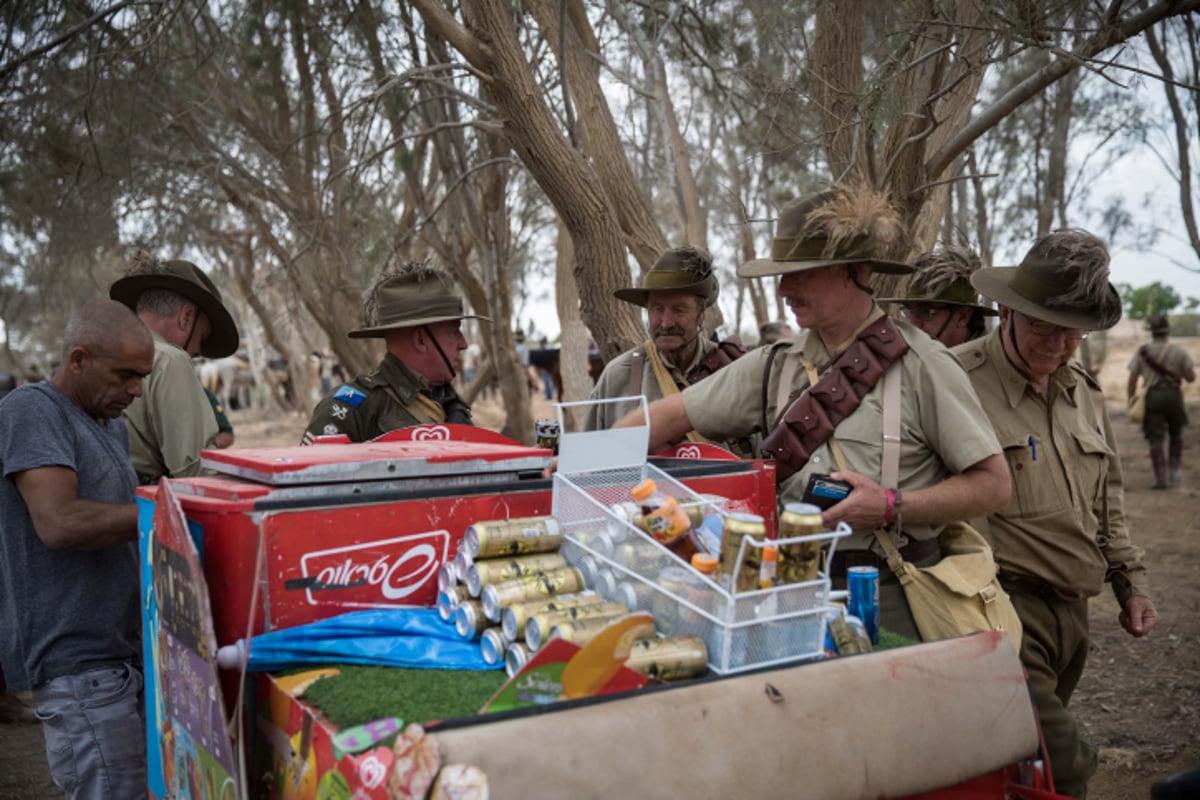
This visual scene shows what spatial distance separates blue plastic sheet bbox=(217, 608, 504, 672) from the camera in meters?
2.12

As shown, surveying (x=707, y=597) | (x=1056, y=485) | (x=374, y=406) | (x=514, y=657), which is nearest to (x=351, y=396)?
(x=374, y=406)

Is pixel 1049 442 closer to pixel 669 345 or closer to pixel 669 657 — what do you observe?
pixel 669 345

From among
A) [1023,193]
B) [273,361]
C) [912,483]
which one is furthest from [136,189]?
[273,361]

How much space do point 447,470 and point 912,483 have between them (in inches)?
55.5

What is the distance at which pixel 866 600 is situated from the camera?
2.38 metres

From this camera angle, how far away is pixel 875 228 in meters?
2.99

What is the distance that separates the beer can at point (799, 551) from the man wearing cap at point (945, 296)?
2.49m

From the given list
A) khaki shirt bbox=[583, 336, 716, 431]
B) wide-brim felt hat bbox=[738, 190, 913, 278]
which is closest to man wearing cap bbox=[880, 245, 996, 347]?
khaki shirt bbox=[583, 336, 716, 431]

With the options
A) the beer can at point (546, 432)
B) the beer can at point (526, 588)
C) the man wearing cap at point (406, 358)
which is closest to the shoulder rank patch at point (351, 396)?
the man wearing cap at point (406, 358)

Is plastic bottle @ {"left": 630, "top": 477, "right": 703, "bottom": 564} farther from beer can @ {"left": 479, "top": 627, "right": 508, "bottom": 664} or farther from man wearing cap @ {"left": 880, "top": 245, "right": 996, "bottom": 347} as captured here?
man wearing cap @ {"left": 880, "top": 245, "right": 996, "bottom": 347}

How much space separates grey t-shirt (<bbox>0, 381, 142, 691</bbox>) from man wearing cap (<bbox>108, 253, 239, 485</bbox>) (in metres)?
0.52

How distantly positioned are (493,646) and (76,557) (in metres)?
1.62

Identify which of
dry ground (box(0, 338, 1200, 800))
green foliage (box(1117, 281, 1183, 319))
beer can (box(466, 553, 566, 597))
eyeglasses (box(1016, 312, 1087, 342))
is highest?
green foliage (box(1117, 281, 1183, 319))

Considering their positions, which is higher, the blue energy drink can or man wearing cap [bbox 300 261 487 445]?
man wearing cap [bbox 300 261 487 445]
